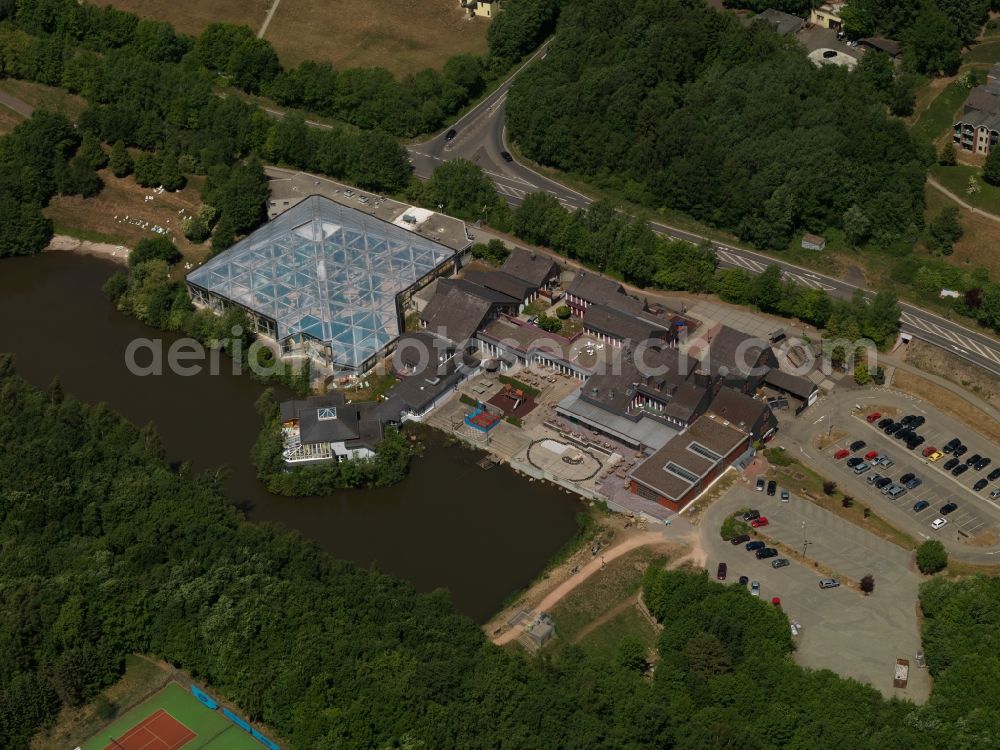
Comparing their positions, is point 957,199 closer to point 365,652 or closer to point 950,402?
point 950,402

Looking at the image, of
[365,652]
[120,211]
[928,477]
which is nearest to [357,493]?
[365,652]

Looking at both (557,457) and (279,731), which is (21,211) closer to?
(557,457)

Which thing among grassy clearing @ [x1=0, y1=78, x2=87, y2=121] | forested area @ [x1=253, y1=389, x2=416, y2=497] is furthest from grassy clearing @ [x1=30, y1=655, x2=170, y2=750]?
grassy clearing @ [x1=0, y1=78, x2=87, y2=121]

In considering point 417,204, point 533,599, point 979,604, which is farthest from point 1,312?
point 979,604

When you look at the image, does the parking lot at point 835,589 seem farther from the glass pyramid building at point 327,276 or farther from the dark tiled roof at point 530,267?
the glass pyramid building at point 327,276

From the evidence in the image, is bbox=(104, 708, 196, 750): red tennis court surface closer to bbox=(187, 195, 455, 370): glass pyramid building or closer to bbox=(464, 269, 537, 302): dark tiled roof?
bbox=(187, 195, 455, 370): glass pyramid building
